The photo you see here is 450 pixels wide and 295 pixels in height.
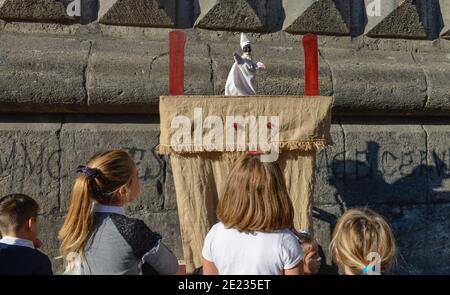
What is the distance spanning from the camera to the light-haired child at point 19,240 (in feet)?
6.91

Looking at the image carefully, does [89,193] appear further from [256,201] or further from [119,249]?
[256,201]

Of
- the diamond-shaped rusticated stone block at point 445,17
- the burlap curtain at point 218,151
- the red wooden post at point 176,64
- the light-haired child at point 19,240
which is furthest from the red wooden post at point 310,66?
the diamond-shaped rusticated stone block at point 445,17

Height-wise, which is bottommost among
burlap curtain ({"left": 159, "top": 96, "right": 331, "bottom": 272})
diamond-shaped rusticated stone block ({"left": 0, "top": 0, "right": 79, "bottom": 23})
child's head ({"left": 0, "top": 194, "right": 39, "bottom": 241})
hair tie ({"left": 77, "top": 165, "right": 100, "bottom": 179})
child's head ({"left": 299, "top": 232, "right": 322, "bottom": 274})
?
child's head ({"left": 299, "top": 232, "right": 322, "bottom": 274})

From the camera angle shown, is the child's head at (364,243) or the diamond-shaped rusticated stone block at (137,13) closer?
the child's head at (364,243)

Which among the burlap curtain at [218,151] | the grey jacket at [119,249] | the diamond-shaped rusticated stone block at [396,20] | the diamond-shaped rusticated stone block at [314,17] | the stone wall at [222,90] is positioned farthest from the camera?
the diamond-shaped rusticated stone block at [396,20]

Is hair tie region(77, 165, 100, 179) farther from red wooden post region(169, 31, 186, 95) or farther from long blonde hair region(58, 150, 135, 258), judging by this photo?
red wooden post region(169, 31, 186, 95)

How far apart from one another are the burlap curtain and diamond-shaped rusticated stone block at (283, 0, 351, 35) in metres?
1.28

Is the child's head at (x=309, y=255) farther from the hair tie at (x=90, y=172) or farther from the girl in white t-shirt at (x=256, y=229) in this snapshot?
A: the hair tie at (x=90, y=172)

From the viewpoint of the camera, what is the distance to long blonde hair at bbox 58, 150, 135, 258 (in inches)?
81.4

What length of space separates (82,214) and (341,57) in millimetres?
2776

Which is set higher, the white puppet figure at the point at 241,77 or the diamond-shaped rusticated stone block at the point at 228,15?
the diamond-shaped rusticated stone block at the point at 228,15

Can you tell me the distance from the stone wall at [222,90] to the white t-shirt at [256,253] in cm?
178

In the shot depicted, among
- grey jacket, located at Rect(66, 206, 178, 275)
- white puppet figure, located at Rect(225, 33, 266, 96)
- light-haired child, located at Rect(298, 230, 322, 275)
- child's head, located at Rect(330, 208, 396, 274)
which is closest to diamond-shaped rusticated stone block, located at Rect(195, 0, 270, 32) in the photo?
white puppet figure, located at Rect(225, 33, 266, 96)
